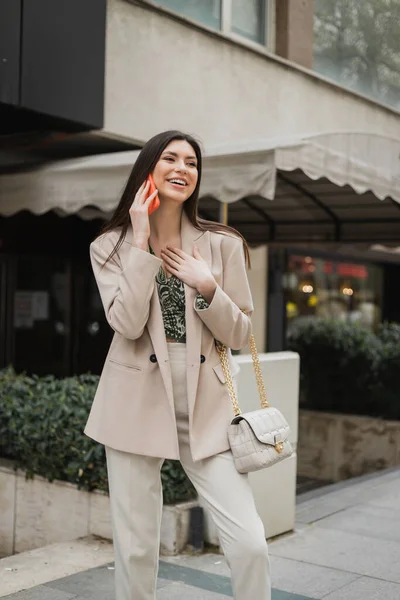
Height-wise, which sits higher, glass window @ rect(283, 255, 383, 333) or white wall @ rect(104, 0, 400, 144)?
white wall @ rect(104, 0, 400, 144)

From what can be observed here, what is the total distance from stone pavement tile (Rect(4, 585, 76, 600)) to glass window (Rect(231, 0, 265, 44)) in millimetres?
7191

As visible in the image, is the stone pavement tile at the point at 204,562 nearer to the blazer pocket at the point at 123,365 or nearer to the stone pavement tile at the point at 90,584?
the stone pavement tile at the point at 90,584

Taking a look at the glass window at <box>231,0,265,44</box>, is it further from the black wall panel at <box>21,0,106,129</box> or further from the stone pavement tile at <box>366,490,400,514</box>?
the stone pavement tile at <box>366,490,400,514</box>

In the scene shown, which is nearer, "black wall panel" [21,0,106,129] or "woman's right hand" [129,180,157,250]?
"woman's right hand" [129,180,157,250]

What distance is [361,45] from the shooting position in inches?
442

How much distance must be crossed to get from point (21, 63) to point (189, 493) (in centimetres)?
405

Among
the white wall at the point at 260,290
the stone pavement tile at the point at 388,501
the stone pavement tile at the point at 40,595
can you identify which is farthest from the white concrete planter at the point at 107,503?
the white wall at the point at 260,290

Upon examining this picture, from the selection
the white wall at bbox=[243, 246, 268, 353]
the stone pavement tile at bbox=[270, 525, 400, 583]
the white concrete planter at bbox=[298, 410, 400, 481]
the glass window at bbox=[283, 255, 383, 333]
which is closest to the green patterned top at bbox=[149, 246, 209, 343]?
the stone pavement tile at bbox=[270, 525, 400, 583]

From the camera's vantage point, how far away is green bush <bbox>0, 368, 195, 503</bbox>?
5.05 metres

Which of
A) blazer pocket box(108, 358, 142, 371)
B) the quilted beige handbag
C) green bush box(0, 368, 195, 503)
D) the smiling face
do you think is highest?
the smiling face

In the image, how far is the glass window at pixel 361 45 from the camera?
1066 cm

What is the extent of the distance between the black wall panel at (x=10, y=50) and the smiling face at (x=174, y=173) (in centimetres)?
423


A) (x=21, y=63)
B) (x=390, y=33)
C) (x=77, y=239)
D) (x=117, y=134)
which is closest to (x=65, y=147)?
(x=117, y=134)

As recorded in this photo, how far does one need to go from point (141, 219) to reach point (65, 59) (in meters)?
4.77
